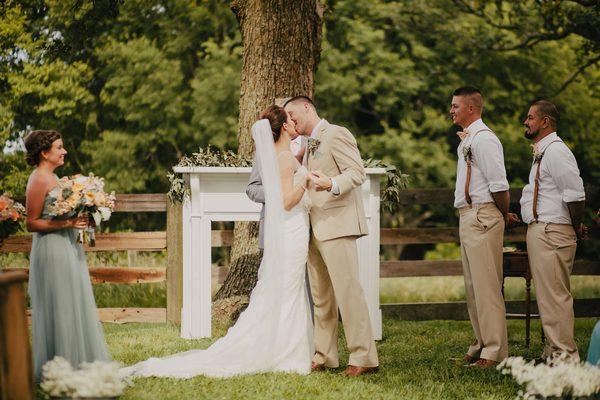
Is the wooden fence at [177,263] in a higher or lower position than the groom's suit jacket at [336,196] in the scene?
lower

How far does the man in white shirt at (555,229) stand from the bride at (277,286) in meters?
1.77

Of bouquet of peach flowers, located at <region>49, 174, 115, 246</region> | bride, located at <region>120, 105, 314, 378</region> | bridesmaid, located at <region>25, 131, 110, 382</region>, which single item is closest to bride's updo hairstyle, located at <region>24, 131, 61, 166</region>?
bridesmaid, located at <region>25, 131, 110, 382</region>

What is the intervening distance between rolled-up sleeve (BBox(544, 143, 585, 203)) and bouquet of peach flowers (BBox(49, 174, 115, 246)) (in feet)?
10.7

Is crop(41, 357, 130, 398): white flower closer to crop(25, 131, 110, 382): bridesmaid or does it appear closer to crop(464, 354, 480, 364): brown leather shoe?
crop(25, 131, 110, 382): bridesmaid

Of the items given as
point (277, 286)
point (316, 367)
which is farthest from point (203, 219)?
point (316, 367)

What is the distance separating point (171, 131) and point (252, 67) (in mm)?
13933

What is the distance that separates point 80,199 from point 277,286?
1.63 meters

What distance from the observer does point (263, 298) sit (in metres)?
6.58

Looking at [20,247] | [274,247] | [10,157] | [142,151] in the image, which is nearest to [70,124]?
[142,151]

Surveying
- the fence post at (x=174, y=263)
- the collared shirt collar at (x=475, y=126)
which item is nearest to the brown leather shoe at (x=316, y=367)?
the collared shirt collar at (x=475, y=126)

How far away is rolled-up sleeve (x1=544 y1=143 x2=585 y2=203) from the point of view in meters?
6.46

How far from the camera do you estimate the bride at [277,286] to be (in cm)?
648

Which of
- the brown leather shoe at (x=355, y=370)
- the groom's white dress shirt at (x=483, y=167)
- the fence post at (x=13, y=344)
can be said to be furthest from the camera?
the groom's white dress shirt at (x=483, y=167)

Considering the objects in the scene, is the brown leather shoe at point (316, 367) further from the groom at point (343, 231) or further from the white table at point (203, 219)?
the white table at point (203, 219)
